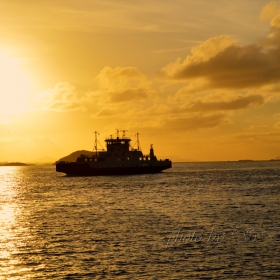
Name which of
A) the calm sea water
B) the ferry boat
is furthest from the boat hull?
the calm sea water

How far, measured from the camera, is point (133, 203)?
64.0 meters

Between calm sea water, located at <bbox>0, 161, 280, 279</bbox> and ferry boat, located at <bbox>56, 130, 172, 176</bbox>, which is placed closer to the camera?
calm sea water, located at <bbox>0, 161, 280, 279</bbox>

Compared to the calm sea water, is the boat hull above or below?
above

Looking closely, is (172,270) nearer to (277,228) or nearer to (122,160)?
(277,228)

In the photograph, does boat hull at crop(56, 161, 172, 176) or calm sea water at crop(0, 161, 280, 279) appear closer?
calm sea water at crop(0, 161, 280, 279)

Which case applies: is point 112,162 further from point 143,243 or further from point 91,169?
point 143,243

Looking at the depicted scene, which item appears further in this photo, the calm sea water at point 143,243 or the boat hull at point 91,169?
the boat hull at point 91,169

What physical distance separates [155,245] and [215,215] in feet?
59.7

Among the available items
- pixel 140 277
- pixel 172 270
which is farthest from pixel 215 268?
pixel 140 277

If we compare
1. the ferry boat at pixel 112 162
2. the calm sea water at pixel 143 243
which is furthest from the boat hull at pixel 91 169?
the calm sea water at pixel 143 243

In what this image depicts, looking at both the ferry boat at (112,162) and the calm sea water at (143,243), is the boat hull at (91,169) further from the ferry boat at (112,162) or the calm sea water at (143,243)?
the calm sea water at (143,243)

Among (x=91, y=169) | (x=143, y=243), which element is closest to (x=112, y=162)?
(x=91, y=169)

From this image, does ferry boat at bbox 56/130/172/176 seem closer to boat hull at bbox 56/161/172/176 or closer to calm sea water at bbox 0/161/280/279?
boat hull at bbox 56/161/172/176

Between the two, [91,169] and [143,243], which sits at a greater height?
[91,169]
